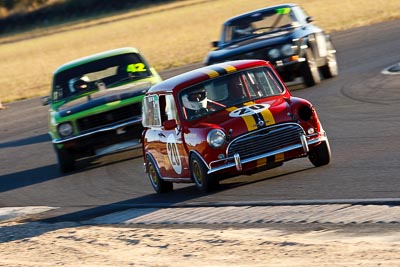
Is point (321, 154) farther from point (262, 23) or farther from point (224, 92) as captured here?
point (262, 23)

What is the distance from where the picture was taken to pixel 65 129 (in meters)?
15.6

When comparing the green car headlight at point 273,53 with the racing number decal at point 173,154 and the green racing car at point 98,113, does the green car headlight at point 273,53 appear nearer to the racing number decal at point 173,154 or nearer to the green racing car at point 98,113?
the green racing car at point 98,113

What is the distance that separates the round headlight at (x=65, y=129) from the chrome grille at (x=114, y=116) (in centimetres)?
23

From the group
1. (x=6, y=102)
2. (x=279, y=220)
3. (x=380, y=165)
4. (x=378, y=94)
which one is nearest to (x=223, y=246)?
(x=279, y=220)

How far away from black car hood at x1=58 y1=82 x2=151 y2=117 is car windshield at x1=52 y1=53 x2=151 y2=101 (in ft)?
1.04

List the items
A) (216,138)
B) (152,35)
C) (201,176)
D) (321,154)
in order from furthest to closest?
(152,35)
(321,154)
(201,176)
(216,138)

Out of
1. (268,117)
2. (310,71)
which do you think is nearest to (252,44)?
(310,71)

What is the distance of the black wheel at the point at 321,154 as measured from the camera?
452 inches

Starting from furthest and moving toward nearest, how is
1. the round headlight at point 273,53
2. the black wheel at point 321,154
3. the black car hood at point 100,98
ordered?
1. the round headlight at point 273,53
2. the black car hood at point 100,98
3. the black wheel at point 321,154

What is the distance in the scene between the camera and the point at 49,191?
564 inches

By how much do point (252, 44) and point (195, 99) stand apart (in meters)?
7.72

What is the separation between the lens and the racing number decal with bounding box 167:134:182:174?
1177cm

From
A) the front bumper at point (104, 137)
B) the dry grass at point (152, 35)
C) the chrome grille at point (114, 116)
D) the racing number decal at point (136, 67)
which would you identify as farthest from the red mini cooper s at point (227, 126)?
the dry grass at point (152, 35)

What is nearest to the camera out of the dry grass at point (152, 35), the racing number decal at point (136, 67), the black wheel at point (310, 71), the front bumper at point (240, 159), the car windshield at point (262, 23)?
the front bumper at point (240, 159)
